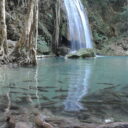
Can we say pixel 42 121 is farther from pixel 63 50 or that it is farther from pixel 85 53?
pixel 63 50

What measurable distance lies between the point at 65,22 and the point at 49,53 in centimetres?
402

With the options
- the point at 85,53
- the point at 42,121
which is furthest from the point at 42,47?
the point at 42,121

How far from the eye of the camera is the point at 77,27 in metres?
25.3

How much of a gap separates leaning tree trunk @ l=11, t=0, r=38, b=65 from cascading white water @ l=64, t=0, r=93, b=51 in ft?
38.6

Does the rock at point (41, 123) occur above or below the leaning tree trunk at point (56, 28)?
below

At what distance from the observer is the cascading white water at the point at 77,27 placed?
2473cm

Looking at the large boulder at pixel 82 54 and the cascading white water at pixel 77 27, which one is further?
the cascading white water at pixel 77 27

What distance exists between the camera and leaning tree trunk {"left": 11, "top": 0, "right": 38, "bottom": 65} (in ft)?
40.2

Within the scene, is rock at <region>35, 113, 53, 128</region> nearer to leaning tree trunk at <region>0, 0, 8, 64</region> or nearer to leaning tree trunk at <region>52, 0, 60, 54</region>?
leaning tree trunk at <region>0, 0, 8, 64</region>

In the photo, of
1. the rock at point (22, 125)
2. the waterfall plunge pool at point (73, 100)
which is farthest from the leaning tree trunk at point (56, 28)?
the rock at point (22, 125)

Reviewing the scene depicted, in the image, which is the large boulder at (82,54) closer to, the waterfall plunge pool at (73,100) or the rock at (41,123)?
the waterfall plunge pool at (73,100)

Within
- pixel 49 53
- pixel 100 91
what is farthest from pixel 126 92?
pixel 49 53

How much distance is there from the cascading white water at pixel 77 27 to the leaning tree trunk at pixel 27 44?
11.8 metres

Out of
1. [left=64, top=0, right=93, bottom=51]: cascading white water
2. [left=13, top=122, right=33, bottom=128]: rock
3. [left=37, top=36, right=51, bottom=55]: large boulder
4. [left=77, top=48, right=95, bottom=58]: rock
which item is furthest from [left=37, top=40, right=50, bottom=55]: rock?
[left=13, top=122, right=33, bottom=128]: rock
